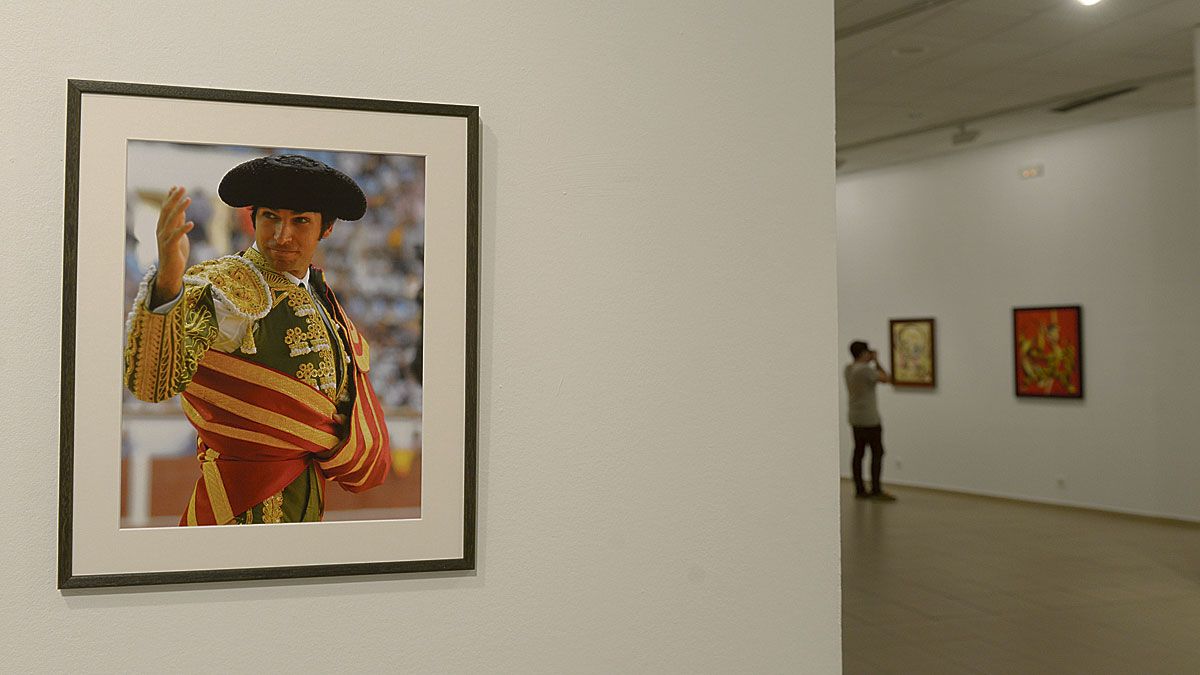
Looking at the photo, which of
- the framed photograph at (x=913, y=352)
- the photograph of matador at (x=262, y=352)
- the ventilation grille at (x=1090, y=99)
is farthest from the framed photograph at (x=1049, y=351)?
the photograph of matador at (x=262, y=352)

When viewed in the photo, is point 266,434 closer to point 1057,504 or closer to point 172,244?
point 172,244

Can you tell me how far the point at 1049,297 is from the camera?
1216 cm

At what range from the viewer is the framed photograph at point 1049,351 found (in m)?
11.8

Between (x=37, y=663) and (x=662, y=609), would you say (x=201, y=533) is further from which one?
(x=662, y=609)

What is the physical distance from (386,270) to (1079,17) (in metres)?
7.13

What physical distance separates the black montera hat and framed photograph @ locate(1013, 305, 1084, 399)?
10.8 metres

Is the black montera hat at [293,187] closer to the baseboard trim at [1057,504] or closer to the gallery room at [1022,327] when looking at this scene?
the gallery room at [1022,327]

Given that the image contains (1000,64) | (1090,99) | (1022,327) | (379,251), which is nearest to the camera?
(379,251)

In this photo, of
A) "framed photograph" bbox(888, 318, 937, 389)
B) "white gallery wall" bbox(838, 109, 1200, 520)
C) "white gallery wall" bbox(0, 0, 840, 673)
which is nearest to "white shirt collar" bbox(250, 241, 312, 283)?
"white gallery wall" bbox(0, 0, 840, 673)

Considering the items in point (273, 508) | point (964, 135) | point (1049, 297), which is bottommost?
point (273, 508)

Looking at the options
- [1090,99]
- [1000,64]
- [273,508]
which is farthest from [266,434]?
[1090,99]

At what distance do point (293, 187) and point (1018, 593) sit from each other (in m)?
6.63

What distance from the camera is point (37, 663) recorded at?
249cm

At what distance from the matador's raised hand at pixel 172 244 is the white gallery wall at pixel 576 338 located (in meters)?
0.24
